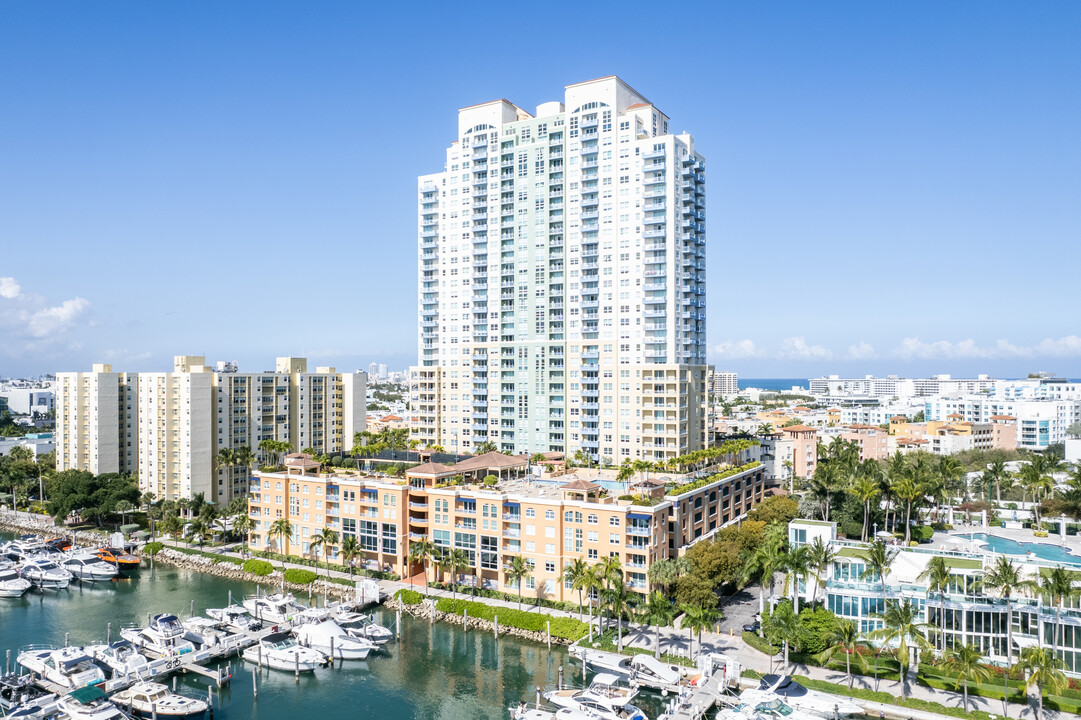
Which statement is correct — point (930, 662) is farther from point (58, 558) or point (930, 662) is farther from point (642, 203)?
point (58, 558)

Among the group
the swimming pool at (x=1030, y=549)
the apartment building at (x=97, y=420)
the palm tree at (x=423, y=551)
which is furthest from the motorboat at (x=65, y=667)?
the swimming pool at (x=1030, y=549)

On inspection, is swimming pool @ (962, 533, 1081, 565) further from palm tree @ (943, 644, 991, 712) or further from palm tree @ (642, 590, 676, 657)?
palm tree @ (642, 590, 676, 657)

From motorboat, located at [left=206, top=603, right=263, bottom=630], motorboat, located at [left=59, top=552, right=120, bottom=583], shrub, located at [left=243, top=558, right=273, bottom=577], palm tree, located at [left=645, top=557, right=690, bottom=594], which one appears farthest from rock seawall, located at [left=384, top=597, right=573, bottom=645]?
motorboat, located at [left=59, top=552, right=120, bottom=583]

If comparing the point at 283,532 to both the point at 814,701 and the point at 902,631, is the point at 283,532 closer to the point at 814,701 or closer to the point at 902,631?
the point at 814,701

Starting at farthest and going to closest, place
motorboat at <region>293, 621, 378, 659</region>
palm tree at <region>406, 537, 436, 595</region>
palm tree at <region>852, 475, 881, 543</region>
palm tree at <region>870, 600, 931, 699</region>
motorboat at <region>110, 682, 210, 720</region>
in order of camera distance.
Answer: palm tree at <region>852, 475, 881, 543</region>, palm tree at <region>406, 537, 436, 595</region>, motorboat at <region>293, 621, 378, 659</region>, motorboat at <region>110, 682, 210, 720</region>, palm tree at <region>870, 600, 931, 699</region>

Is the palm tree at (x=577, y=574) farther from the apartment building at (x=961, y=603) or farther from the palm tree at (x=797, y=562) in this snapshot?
the apartment building at (x=961, y=603)

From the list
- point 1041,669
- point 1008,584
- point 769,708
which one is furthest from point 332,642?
point 1008,584
